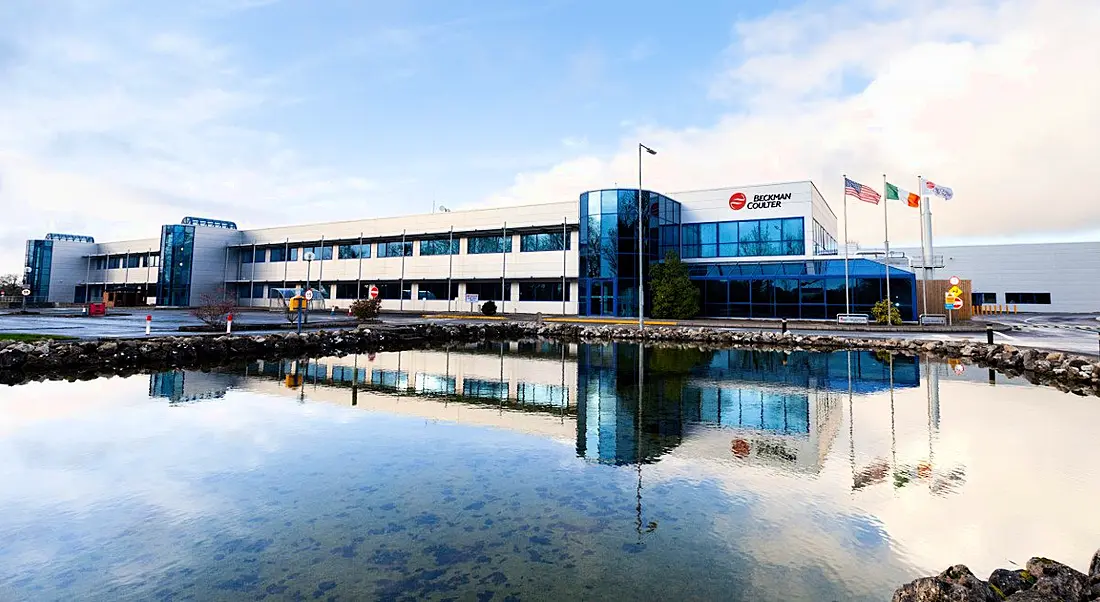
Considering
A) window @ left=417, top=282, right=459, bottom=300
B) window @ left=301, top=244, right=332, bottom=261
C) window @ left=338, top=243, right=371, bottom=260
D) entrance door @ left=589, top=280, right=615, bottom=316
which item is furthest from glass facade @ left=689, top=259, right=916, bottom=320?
window @ left=301, top=244, right=332, bottom=261

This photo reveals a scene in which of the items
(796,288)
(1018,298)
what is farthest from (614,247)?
(1018,298)

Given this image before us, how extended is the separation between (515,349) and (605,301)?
19.5 m

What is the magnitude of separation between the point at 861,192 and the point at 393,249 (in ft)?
152

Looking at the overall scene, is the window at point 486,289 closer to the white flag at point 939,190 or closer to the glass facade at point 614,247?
the glass facade at point 614,247

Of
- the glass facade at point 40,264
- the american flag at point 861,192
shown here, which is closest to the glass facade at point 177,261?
the glass facade at point 40,264

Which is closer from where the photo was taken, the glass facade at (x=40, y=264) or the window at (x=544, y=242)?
the window at (x=544, y=242)

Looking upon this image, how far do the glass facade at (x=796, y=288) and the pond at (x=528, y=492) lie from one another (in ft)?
94.8

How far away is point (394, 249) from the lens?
60.6 metres

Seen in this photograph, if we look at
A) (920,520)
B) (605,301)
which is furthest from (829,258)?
(920,520)

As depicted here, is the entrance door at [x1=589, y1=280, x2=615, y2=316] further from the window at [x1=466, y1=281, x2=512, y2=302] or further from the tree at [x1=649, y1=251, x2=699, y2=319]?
the window at [x1=466, y1=281, x2=512, y2=302]

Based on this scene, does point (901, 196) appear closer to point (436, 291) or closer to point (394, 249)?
point (436, 291)

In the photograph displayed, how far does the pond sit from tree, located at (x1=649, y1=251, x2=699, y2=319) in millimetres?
28888

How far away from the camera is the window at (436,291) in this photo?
56531 millimetres

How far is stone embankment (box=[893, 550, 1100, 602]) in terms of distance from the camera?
418 cm
